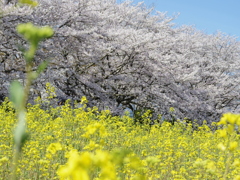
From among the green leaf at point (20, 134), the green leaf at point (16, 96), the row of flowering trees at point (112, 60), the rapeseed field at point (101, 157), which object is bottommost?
the green leaf at point (20, 134)

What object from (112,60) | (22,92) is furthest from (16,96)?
(112,60)

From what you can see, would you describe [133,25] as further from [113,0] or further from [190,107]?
[190,107]

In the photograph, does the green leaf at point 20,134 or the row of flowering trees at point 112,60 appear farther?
the row of flowering trees at point 112,60

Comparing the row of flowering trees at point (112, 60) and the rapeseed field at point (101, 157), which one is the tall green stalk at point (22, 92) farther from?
the row of flowering trees at point (112, 60)

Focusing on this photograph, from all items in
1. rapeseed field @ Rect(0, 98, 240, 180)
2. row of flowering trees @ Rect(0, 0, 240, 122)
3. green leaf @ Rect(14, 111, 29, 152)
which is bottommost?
green leaf @ Rect(14, 111, 29, 152)

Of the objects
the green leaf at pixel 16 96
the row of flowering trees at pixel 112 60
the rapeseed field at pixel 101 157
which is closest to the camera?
the green leaf at pixel 16 96

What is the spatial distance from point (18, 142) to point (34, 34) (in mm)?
242

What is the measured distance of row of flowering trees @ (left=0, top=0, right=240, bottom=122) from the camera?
31.9ft

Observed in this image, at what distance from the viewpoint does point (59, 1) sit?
404 inches

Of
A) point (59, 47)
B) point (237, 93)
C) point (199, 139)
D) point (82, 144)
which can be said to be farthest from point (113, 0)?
point (82, 144)

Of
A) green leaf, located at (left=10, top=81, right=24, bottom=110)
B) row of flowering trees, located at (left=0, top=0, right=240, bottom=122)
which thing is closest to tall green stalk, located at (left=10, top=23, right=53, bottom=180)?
green leaf, located at (left=10, top=81, right=24, bottom=110)

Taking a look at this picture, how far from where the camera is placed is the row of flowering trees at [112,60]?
9.72 m

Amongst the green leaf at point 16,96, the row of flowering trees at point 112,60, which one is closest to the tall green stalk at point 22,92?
the green leaf at point 16,96

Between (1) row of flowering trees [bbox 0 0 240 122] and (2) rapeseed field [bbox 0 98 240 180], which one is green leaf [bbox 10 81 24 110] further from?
(1) row of flowering trees [bbox 0 0 240 122]
